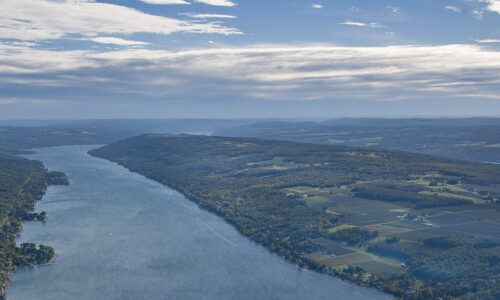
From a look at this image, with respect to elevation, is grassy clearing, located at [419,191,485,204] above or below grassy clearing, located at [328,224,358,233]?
above

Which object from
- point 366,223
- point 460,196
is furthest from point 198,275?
point 460,196

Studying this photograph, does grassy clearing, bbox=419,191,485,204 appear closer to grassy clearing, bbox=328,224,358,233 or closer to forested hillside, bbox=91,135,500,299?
forested hillside, bbox=91,135,500,299

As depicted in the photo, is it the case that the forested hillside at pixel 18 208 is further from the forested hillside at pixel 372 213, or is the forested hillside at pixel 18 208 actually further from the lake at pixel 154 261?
the forested hillside at pixel 372 213

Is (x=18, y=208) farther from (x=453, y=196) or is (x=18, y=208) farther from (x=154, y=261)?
(x=453, y=196)

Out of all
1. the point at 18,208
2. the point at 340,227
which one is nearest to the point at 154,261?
the point at 340,227

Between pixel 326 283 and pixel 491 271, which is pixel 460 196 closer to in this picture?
pixel 491 271

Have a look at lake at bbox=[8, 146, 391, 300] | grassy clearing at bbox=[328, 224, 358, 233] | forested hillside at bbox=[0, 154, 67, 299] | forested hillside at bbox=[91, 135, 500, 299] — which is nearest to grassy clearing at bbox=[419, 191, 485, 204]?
forested hillside at bbox=[91, 135, 500, 299]

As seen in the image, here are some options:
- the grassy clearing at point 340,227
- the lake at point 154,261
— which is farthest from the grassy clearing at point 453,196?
the lake at point 154,261
